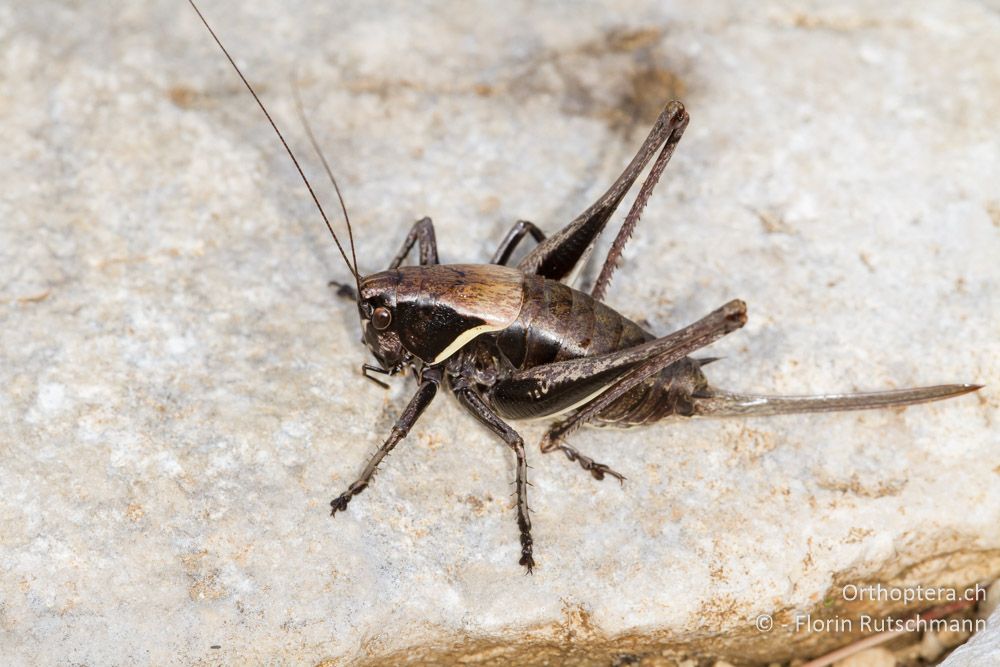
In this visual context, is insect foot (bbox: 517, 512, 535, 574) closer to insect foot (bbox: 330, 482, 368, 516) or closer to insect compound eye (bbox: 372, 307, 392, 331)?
insect foot (bbox: 330, 482, 368, 516)

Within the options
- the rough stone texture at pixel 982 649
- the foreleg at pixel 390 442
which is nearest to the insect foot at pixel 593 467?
the foreleg at pixel 390 442

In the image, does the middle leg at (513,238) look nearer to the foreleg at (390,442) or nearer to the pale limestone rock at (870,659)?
the foreleg at (390,442)

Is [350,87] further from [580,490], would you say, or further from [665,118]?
[580,490]

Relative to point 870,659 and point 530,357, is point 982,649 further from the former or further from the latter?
point 530,357

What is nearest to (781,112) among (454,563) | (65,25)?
(454,563)

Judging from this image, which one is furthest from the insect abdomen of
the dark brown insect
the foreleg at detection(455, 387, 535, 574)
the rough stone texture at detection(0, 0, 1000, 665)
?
the rough stone texture at detection(0, 0, 1000, 665)

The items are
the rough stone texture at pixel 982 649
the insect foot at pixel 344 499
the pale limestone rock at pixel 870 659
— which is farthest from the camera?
the pale limestone rock at pixel 870 659
